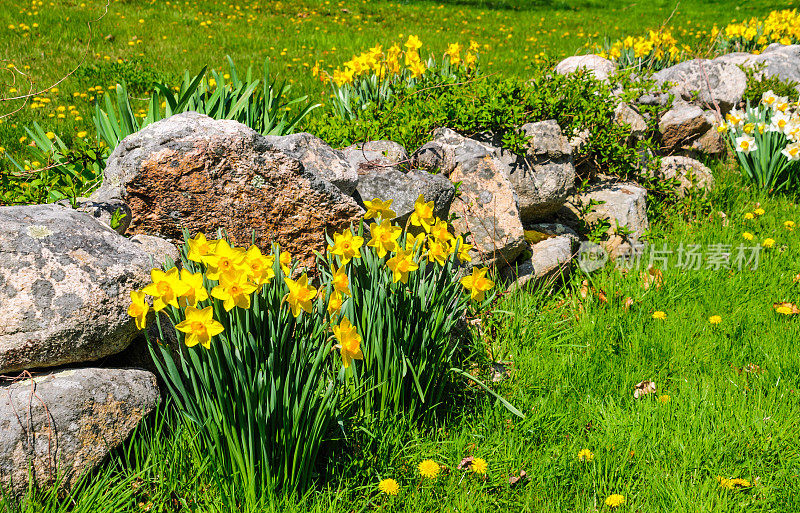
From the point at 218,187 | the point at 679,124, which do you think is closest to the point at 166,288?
the point at 218,187

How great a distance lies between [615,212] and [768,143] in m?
1.72

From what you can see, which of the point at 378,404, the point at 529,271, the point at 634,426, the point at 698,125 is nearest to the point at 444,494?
the point at 378,404

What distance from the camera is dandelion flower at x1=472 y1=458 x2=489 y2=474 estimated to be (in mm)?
2188

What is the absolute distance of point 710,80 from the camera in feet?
18.0

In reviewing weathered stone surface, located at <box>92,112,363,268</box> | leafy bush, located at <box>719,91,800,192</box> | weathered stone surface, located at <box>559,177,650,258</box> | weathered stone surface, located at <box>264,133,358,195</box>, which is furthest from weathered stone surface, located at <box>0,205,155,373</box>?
leafy bush, located at <box>719,91,800,192</box>

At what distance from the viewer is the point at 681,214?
449 centimetres

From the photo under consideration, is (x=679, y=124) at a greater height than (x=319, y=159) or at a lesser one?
lesser

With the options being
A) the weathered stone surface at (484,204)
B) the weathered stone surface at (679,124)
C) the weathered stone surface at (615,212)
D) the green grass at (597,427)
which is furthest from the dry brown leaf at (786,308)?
the weathered stone surface at (679,124)

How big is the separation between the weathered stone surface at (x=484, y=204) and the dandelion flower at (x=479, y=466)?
4.10 ft

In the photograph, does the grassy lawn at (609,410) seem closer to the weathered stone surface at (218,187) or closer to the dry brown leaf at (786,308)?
the dry brown leaf at (786,308)

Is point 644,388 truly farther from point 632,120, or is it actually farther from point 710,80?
point 710,80

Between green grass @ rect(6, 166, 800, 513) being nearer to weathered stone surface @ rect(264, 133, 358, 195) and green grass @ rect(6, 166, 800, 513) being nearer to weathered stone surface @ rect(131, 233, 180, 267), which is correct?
weathered stone surface @ rect(131, 233, 180, 267)

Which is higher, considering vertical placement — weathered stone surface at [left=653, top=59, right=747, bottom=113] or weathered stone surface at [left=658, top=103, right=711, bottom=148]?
weathered stone surface at [left=653, top=59, right=747, bottom=113]

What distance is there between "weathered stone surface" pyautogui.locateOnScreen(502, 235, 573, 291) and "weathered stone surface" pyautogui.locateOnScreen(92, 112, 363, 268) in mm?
1274
